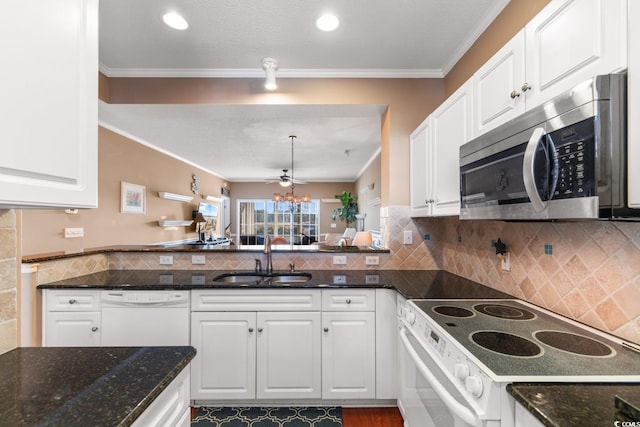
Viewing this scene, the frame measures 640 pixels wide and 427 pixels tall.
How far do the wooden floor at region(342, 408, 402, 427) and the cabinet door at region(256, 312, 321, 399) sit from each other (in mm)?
294

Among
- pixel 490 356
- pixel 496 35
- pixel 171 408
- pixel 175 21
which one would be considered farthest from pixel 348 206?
pixel 171 408

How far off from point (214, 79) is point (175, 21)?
2.09 ft

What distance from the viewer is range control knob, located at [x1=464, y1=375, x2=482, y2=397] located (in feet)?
2.92

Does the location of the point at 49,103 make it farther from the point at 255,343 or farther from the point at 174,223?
the point at 174,223

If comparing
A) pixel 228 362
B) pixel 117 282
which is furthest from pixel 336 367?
pixel 117 282

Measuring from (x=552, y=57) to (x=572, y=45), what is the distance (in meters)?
0.08

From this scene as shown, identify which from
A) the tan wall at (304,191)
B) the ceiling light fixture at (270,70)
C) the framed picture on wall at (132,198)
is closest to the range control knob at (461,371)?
the ceiling light fixture at (270,70)

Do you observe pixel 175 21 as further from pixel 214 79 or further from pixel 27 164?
pixel 27 164

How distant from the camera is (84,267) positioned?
221cm

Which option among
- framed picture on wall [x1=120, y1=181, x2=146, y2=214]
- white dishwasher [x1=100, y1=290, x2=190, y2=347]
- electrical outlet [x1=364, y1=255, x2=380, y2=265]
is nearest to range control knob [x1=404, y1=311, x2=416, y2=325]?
electrical outlet [x1=364, y1=255, x2=380, y2=265]

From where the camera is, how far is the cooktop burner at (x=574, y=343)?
99 centimetres

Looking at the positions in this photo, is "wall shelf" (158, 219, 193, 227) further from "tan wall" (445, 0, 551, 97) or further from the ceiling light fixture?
"tan wall" (445, 0, 551, 97)

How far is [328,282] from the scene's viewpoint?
6.66 feet

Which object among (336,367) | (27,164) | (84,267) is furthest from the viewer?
(84,267)
